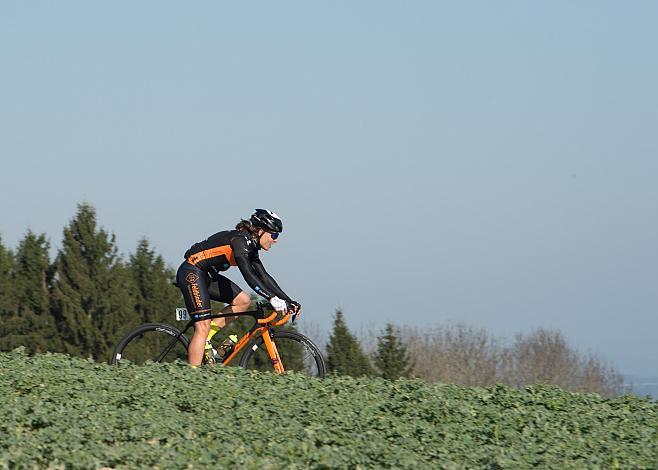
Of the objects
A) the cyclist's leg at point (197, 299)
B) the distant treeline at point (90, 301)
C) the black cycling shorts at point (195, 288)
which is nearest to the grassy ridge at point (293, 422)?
the cyclist's leg at point (197, 299)

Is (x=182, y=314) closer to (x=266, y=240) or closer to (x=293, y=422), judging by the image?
(x=266, y=240)

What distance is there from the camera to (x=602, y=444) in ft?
26.4

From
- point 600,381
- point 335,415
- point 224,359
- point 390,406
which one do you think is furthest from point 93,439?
point 600,381

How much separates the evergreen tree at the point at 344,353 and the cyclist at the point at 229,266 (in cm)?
2142

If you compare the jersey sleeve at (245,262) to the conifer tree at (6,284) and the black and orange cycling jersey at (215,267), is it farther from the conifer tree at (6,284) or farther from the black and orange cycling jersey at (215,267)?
the conifer tree at (6,284)

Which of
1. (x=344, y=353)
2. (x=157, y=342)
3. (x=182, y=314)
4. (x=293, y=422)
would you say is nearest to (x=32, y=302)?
(x=344, y=353)

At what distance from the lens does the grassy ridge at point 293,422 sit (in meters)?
7.43

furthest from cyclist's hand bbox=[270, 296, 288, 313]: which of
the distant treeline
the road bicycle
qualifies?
the distant treeline

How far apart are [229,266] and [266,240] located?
0.50 metres

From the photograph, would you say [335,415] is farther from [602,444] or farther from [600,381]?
[600,381]

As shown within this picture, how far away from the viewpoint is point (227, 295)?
1231 centimetres

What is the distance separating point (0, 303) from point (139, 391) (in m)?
24.0

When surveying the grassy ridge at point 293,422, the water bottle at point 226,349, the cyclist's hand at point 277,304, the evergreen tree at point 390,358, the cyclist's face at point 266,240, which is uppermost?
the evergreen tree at point 390,358

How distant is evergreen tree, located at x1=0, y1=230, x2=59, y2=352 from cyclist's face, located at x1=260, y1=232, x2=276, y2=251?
21292 millimetres
